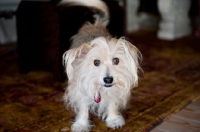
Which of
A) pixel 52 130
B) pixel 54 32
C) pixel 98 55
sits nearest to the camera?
pixel 98 55

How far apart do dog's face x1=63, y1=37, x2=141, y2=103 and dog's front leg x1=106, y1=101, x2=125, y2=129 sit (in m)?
0.19

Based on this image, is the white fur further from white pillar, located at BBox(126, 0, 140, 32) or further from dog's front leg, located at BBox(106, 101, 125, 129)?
white pillar, located at BBox(126, 0, 140, 32)

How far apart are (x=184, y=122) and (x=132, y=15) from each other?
3187 millimetres

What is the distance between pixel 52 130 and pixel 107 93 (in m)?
A: 0.34

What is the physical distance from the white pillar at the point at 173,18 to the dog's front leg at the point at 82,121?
2677 mm

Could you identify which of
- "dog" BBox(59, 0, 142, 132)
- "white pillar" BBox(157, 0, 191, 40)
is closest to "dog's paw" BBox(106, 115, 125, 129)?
"dog" BBox(59, 0, 142, 132)

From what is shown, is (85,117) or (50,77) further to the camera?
(50,77)

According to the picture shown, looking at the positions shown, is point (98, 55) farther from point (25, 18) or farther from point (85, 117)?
point (25, 18)

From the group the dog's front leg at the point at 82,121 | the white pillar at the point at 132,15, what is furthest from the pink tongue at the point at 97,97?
the white pillar at the point at 132,15

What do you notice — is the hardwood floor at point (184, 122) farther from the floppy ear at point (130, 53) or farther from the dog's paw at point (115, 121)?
the floppy ear at point (130, 53)

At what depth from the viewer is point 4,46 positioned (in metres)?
3.18

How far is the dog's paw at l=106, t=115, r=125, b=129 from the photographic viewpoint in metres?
1.45

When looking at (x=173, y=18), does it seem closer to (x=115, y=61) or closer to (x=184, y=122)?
(x=184, y=122)

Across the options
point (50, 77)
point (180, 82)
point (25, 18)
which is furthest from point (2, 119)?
point (180, 82)
